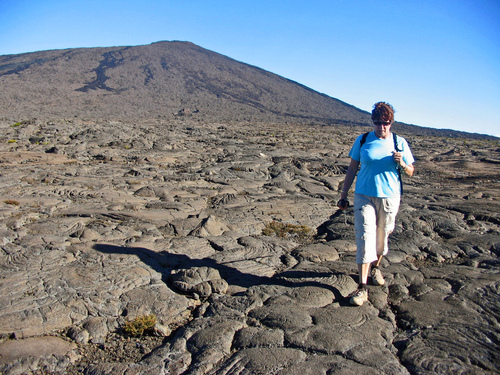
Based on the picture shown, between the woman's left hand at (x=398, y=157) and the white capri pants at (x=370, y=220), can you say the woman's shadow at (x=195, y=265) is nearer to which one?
the white capri pants at (x=370, y=220)

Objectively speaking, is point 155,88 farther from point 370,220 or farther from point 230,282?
point 370,220

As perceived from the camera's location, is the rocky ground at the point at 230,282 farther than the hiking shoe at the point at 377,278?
No

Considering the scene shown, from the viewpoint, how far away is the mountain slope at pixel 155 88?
5303 centimetres

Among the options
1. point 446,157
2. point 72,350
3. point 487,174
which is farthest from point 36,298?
point 446,157

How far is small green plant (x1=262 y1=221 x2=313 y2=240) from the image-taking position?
7.55 metres

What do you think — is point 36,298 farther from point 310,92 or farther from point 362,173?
point 310,92

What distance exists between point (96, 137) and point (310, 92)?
75.0 m

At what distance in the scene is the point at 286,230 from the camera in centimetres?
776

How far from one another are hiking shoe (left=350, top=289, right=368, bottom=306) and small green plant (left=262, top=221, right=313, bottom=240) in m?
2.85

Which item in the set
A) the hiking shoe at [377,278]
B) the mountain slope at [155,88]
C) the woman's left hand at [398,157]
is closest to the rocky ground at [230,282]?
the hiking shoe at [377,278]

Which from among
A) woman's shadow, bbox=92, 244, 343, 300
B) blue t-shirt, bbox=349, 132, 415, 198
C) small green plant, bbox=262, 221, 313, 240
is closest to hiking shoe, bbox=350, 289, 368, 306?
woman's shadow, bbox=92, 244, 343, 300

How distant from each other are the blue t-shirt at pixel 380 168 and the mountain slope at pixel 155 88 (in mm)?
43017

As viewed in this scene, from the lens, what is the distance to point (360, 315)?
4.35 metres

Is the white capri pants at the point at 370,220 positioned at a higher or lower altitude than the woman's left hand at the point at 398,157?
lower
